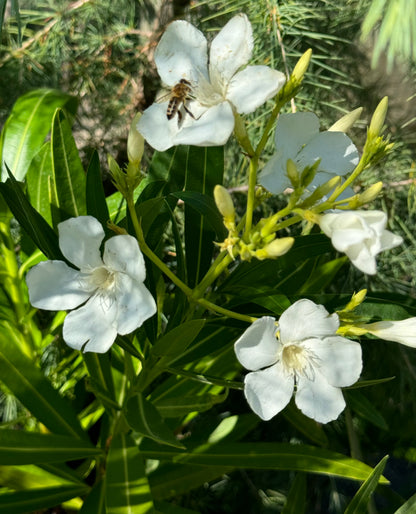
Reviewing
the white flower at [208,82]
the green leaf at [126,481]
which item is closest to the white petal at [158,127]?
the white flower at [208,82]

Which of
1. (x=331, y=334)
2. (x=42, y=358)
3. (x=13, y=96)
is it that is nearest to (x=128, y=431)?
(x=42, y=358)

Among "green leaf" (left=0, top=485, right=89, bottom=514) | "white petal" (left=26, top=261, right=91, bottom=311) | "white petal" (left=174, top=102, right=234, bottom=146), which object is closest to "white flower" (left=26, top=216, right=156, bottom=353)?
"white petal" (left=26, top=261, right=91, bottom=311)

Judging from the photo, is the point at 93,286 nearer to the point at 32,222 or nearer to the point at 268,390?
the point at 32,222

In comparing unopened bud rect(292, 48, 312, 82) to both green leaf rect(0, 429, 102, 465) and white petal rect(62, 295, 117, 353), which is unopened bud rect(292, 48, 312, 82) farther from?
green leaf rect(0, 429, 102, 465)

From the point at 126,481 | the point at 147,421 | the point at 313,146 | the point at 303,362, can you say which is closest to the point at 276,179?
the point at 313,146

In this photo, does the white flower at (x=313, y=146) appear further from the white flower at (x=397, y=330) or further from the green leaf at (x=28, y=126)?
the green leaf at (x=28, y=126)

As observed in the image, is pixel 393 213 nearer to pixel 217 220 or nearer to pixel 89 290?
pixel 217 220
